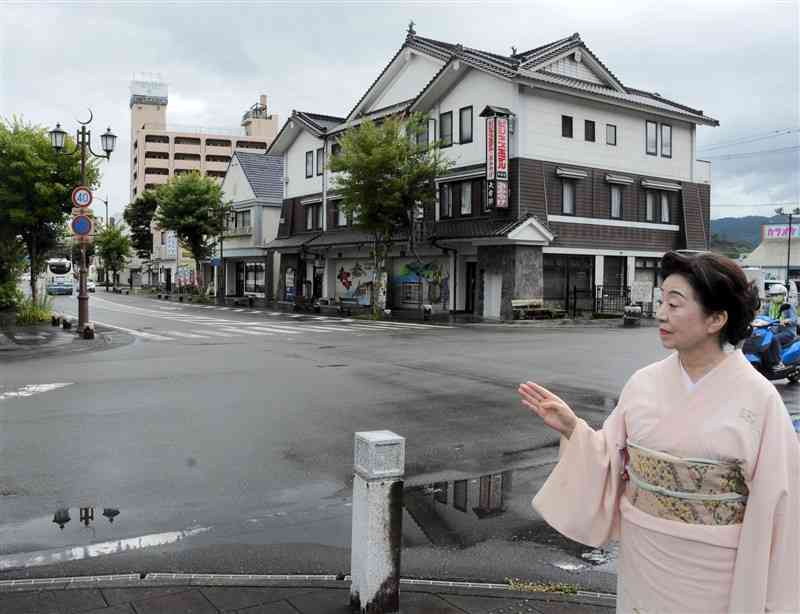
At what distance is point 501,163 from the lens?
27.0m

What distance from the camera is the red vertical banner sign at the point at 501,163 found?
1053 inches

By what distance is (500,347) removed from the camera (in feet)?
55.2

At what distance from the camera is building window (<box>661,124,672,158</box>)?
3256 cm

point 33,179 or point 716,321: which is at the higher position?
point 33,179

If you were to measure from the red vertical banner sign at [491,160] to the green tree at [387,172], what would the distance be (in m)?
2.42

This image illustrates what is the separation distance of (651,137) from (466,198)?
9.53 metres

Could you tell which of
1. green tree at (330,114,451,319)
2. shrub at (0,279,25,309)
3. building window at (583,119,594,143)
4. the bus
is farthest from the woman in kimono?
the bus

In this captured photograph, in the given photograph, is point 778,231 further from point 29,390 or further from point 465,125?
point 29,390

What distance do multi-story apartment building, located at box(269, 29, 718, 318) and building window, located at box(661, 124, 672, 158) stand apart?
0.22 feet

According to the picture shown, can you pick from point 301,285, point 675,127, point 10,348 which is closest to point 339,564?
point 10,348

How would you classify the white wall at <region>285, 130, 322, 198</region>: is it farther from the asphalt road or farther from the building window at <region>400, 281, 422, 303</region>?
the asphalt road

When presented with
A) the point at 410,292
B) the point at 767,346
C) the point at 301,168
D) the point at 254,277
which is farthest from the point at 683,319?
the point at 254,277

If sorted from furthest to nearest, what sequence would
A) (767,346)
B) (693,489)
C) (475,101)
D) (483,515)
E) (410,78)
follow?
(410,78) → (475,101) → (767,346) → (483,515) → (693,489)

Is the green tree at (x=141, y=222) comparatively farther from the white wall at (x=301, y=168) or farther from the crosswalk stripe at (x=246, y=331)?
the crosswalk stripe at (x=246, y=331)
